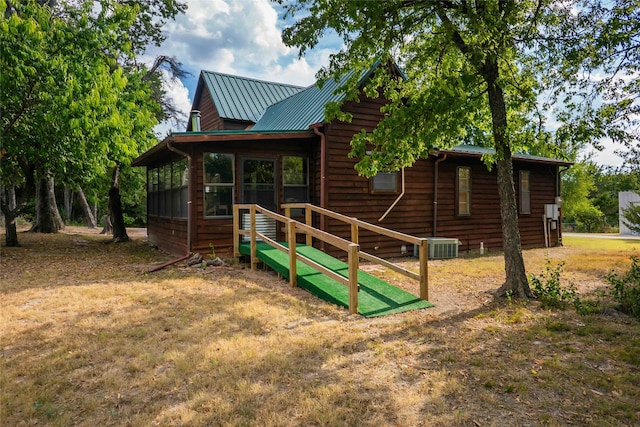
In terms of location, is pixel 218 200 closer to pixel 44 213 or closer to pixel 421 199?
pixel 421 199

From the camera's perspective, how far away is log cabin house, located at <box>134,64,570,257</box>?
29.9 feet

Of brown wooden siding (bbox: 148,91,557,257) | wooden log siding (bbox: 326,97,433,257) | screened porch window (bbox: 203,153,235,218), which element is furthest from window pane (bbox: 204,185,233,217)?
wooden log siding (bbox: 326,97,433,257)

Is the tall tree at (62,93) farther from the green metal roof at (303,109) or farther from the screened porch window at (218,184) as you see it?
the green metal roof at (303,109)

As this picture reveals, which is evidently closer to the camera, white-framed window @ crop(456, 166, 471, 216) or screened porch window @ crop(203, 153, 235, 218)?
screened porch window @ crop(203, 153, 235, 218)

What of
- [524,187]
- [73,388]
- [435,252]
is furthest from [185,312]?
[524,187]

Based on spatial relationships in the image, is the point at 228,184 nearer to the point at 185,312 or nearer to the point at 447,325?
the point at 185,312

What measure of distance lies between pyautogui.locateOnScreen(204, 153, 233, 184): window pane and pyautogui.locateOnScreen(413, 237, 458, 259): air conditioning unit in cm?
563

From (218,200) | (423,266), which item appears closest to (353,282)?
(423,266)

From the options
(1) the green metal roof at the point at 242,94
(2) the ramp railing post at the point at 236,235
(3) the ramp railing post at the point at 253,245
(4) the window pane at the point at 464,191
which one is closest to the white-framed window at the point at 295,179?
(2) the ramp railing post at the point at 236,235

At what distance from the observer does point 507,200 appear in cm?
621

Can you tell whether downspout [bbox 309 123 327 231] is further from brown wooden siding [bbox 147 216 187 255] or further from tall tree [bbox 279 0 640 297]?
brown wooden siding [bbox 147 216 187 255]

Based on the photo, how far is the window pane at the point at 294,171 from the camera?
999 cm

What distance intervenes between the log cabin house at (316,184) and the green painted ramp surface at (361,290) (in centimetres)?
236

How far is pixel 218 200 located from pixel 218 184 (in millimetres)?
381
